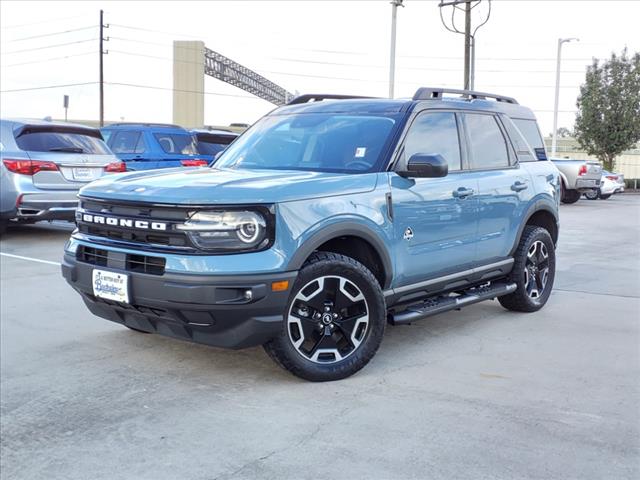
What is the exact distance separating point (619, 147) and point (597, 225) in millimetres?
23979

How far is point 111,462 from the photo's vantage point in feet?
11.0

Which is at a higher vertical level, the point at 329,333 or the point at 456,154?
the point at 456,154

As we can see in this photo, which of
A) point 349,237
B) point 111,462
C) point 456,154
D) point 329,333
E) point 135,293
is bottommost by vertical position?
point 111,462

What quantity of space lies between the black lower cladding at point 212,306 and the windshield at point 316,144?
123 centimetres

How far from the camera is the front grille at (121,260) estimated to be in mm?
4090

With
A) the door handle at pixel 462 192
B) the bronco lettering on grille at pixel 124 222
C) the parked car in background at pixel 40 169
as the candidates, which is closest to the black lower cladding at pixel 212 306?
the bronco lettering on grille at pixel 124 222

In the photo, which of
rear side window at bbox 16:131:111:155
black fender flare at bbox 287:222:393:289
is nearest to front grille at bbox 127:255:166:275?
black fender flare at bbox 287:222:393:289

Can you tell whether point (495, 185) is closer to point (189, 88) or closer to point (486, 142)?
point (486, 142)

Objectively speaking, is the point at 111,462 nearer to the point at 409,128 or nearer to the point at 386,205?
the point at 386,205

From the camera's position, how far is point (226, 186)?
414 cm

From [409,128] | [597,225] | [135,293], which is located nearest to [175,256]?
[135,293]

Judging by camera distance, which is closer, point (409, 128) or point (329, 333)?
point (329, 333)

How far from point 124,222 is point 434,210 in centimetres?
216

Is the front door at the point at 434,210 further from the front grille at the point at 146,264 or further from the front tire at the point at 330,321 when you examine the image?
the front grille at the point at 146,264
